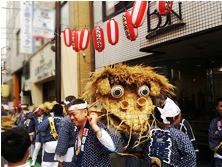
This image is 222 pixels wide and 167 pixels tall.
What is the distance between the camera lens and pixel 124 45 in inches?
338

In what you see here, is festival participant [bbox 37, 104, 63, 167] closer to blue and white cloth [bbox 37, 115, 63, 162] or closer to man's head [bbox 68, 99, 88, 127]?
blue and white cloth [bbox 37, 115, 63, 162]

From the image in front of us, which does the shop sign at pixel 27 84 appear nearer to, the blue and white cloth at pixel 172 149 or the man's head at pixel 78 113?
the man's head at pixel 78 113

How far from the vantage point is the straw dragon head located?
2867mm

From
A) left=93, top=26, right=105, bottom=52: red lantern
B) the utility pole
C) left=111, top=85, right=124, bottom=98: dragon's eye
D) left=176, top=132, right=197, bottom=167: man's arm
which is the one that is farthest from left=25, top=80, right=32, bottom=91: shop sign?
left=176, top=132, right=197, bottom=167: man's arm

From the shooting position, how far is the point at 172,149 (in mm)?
2674

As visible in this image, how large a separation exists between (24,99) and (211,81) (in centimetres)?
1725

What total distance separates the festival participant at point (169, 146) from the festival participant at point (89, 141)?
554mm

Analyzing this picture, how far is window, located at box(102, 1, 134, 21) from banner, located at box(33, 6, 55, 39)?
258 centimetres

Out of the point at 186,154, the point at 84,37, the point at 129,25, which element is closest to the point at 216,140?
the point at 186,154

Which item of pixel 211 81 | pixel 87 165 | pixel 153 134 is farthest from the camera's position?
pixel 211 81

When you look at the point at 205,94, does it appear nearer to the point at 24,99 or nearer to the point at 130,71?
the point at 130,71

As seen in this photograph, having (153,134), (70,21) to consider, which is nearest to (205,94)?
(153,134)

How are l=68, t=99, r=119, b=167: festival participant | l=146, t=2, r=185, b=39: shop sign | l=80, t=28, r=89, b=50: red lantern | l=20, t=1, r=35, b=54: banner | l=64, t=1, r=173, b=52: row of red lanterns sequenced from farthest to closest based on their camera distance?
l=20, t=1, r=35, b=54: banner < l=80, t=28, r=89, b=50: red lantern < l=146, t=2, r=185, b=39: shop sign < l=64, t=1, r=173, b=52: row of red lanterns < l=68, t=99, r=119, b=167: festival participant

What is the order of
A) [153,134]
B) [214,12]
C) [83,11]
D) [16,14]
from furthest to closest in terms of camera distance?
[16,14] → [83,11] → [214,12] → [153,134]
